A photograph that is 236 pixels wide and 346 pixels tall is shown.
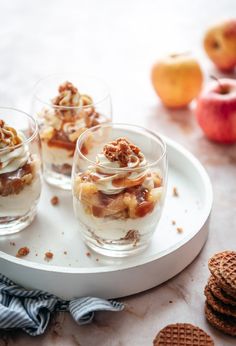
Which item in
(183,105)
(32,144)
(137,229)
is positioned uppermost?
(32,144)

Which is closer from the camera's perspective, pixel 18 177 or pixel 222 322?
pixel 222 322

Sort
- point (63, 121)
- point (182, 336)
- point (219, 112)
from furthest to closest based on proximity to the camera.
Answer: point (219, 112) → point (63, 121) → point (182, 336)

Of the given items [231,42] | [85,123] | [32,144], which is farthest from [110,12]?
[32,144]

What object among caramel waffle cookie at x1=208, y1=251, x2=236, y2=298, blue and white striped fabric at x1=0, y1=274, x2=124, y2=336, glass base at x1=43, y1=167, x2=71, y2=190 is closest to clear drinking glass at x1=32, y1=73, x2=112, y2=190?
glass base at x1=43, y1=167, x2=71, y2=190

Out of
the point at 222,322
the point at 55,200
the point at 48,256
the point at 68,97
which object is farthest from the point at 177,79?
the point at 222,322

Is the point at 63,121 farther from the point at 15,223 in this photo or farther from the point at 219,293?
Answer: the point at 219,293

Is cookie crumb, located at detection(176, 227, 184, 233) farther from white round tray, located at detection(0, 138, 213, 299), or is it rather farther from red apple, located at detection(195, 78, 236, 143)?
red apple, located at detection(195, 78, 236, 143)

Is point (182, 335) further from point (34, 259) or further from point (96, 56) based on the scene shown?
point (96, 56)
